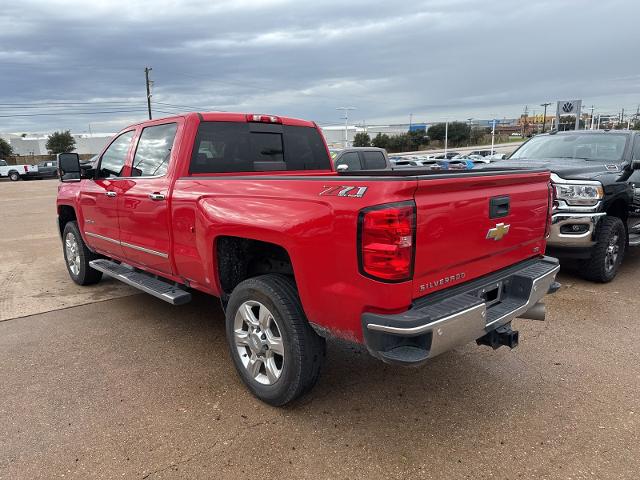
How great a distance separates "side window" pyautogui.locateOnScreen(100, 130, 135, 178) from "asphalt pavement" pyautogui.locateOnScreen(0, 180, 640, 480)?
1530 millimetres

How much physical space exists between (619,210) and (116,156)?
6.21m

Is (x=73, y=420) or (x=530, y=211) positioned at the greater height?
(x=530, y=211)

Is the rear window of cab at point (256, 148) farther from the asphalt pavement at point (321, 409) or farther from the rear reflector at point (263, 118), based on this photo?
the asphalt pavement at point (321, 409)

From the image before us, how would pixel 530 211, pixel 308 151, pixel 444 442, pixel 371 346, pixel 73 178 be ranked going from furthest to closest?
1. pixel 73 178
2. pixel 308 151
3. pixel 530 211
4. pixel 444 442
5. pixel 371 346

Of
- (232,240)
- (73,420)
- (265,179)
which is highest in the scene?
(265,179)

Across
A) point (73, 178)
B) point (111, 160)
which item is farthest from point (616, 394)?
point (73, 178)

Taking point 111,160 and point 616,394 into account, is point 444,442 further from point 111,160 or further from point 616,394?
point 111,160

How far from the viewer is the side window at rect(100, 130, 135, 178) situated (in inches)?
188

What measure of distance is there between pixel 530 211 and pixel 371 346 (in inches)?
63.2

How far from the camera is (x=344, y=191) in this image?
2.49 meters

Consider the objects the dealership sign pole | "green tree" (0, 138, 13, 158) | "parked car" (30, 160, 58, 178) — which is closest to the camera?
the dealership sign pole

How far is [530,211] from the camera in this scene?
10.7 ft

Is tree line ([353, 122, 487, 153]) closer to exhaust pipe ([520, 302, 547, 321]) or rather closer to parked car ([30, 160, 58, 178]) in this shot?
parked car ([30, 160, 58, 178])

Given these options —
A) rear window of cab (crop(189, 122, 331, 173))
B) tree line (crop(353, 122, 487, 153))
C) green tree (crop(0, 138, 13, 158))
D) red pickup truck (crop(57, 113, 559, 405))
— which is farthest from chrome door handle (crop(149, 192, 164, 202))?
tree line (crop(353, 122, 487, 153))
